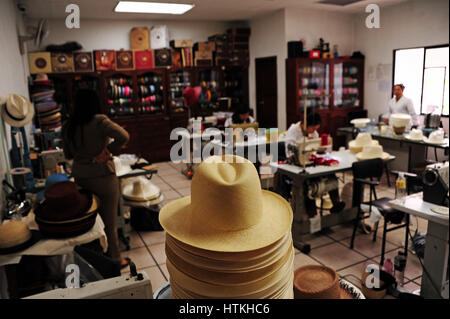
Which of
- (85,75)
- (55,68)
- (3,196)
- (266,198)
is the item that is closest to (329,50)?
(85,75)

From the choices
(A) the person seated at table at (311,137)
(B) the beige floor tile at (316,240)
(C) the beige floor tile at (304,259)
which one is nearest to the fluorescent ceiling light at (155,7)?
(A) the person seated at table at (311,137)

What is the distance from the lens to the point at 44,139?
12.6 feet

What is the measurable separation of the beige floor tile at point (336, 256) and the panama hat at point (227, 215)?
8.79 feet

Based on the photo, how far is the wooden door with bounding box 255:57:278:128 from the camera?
24.3ft

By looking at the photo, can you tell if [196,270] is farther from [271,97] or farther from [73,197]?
[271,97]

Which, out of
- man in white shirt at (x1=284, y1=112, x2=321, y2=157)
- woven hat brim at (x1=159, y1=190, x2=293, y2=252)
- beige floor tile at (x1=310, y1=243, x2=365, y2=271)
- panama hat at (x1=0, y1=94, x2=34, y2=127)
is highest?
panama hat at (x1=0, y1=94, x2=34, y2=127)

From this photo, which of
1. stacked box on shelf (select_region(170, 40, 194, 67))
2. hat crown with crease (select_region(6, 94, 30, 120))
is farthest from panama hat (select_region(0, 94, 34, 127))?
stacked box on shelf (select_region(170, 40, 194, 67))

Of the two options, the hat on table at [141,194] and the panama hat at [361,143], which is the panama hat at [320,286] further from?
the panama hat at [361,143]

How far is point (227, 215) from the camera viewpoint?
0.65 meters

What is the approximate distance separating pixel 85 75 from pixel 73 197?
559 centimetres

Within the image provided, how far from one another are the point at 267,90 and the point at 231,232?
287 inches

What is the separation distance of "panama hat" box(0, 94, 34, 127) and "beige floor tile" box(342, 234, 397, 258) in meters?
3.13

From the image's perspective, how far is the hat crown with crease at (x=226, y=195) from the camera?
0.64 m

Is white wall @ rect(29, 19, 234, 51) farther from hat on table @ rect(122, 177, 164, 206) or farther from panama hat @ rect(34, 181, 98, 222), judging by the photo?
panama hat @ rect(34, 181, 98, 222)
